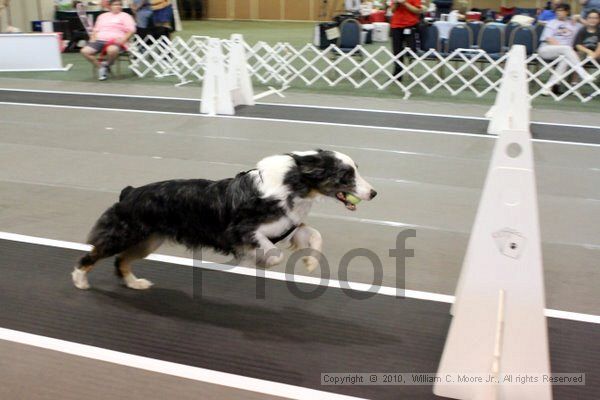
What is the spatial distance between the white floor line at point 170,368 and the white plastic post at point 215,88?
20.5 feet

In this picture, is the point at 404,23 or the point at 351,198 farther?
the point at 404,23

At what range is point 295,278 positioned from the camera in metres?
4.04

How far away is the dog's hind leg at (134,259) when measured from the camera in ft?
11.9

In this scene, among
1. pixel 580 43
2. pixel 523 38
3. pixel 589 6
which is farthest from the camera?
pixel 589 6

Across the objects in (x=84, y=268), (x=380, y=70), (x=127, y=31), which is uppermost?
(x=127, y=31)

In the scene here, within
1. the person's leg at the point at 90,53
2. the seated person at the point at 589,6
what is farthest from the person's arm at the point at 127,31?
the seated person at the point at 589,6

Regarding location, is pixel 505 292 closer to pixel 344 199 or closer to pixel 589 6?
pixel 344 199

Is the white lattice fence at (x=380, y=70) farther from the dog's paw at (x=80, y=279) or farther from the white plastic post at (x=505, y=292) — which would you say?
the white plastic post at (x=505, y=292)

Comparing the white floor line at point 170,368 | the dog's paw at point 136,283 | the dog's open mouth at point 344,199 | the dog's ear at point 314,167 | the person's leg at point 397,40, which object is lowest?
the white floor line at point 170,368

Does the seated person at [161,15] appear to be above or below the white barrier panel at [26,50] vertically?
above

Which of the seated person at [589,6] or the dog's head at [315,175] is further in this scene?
the seated person at [589,6]

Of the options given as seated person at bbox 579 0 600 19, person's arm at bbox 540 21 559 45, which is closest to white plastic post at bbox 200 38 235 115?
person's arm at bbox 540 21 559 45

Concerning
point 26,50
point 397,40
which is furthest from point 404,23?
point 26,50

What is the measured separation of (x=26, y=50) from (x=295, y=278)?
38.7 ft
